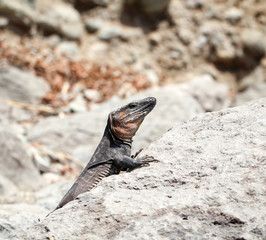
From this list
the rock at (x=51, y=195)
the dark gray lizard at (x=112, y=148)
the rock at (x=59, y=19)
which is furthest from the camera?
the rock at (x=59, y=19)

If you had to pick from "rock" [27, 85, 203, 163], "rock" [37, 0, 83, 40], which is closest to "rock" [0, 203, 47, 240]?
"rock" [27, 85, 203, 163]

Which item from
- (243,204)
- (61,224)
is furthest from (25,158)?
(243,204)

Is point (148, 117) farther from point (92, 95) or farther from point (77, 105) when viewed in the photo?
point (92, 95)

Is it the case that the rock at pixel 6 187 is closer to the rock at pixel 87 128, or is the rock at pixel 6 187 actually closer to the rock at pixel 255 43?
the rock at pixel 87 128

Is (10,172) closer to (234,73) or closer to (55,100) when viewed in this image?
(55,100)

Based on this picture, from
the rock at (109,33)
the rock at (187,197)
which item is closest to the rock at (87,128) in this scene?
the rock at (109,33)

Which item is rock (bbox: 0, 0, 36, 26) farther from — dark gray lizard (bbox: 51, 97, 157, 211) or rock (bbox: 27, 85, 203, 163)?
dark gray lizard (bbox: 51, 97, 157, 211)

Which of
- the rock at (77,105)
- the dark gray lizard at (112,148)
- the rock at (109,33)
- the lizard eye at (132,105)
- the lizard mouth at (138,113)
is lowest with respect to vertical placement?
the rock at (77,105)

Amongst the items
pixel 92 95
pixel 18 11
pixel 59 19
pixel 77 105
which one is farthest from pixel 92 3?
pixel 77 105
